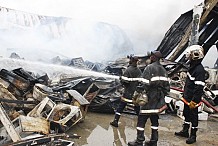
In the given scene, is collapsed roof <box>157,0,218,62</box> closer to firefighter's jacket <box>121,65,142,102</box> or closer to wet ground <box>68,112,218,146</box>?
wet ground <box>68,112,218,146</box>

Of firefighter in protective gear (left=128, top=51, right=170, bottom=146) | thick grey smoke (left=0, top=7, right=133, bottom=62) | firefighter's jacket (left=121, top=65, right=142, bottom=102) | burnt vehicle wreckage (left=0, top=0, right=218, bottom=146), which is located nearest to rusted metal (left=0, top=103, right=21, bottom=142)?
burnt vehicle wreckage (left=0, top=0, right=218, bottom=146)

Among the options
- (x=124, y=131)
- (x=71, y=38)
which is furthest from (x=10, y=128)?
(x=71, y=38)

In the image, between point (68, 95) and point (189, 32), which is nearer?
point (68, 95)

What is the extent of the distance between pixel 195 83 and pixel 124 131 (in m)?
1.85

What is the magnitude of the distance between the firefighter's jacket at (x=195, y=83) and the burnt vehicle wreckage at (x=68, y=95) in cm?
49

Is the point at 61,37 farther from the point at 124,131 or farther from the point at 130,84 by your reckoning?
the point at 124,131

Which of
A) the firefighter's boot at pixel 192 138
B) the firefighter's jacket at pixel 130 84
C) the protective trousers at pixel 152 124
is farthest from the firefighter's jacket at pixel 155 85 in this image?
the firefighter's jacket at pixel 130 84

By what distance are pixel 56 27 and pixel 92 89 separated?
12286 mm

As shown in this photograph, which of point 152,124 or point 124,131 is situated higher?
point 152,124

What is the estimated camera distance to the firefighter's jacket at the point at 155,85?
454 cm

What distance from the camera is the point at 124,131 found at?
18.9 feet

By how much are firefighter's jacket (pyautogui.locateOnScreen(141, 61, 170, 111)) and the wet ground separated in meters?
0.96

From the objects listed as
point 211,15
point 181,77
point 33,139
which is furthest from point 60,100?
point 211,15

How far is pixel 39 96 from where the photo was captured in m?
5.83
